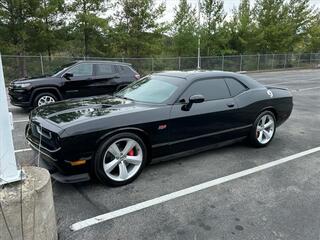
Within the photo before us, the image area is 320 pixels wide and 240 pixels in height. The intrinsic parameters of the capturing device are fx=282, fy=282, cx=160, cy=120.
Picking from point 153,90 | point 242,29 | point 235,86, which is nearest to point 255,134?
point 235,86

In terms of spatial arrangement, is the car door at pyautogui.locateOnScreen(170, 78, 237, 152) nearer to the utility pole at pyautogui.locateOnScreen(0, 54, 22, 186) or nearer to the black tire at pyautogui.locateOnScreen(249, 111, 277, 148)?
the black tire at pyautogui.locateOnScreen(249, 111, 277, 148)

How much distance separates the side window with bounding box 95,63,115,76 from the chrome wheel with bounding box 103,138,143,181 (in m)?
5.81

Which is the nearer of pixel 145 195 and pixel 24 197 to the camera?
pixel 24 197

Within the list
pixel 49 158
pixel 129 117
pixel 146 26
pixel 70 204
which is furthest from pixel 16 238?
pixel 146 26

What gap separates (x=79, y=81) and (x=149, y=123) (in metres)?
5.54

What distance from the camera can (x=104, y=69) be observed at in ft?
30.3

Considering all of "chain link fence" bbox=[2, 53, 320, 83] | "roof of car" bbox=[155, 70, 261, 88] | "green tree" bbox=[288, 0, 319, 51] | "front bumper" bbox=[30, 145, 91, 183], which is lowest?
"front bumper" bbox=[30, 145, 91, 183]

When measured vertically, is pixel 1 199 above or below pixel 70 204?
above

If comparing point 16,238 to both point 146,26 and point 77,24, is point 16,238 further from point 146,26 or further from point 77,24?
point 146,26

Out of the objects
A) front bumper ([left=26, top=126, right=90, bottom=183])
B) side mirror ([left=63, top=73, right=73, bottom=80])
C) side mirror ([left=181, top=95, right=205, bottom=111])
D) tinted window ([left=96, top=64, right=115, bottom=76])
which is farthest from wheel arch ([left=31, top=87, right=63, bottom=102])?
side mirror ([left=181, top=95, right=205, bottom=111])

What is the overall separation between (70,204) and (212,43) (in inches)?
1109

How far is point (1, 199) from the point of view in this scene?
7.06 feet

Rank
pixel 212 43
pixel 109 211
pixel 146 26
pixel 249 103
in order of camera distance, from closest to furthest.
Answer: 1. pixel 109 211
2. pixel 249 103
3. pixel 146 26
4. pixel 212 43

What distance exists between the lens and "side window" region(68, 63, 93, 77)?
8.71 metres
